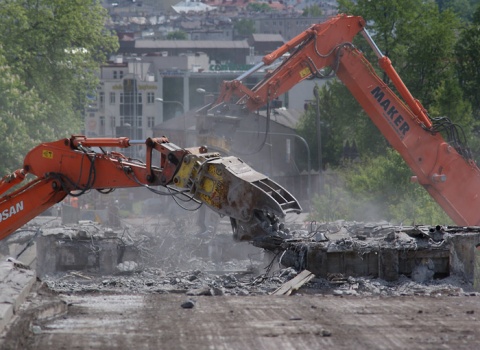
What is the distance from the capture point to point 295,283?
1770 centimetres

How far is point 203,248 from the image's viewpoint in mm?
30016

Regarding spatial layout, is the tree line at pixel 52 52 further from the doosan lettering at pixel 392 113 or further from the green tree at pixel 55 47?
the doosan lettering at pixel 392 113

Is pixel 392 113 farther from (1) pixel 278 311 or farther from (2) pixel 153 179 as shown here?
(1) pixel 278 311

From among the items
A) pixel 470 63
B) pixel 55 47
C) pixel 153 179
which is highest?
pixel 55 47

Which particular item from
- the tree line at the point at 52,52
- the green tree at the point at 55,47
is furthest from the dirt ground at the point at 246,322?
the green tree at the point at 55,47

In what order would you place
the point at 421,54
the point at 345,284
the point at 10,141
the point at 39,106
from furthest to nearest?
1. the point at 421,54
2. the point at 39,106
3. the point at 10,141
4. the point at 345,284

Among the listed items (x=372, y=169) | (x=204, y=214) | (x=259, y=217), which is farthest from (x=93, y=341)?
(x=372, y=169)

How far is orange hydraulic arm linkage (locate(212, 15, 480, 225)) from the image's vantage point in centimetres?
2619

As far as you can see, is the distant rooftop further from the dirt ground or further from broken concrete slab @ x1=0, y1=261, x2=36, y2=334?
the dirt ground

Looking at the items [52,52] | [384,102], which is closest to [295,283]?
[384,102]

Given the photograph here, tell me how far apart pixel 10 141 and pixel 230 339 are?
32480mm

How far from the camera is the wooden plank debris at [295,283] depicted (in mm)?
16828

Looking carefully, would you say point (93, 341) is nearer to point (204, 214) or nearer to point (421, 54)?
point (204, 214)

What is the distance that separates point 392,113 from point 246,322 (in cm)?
1497
